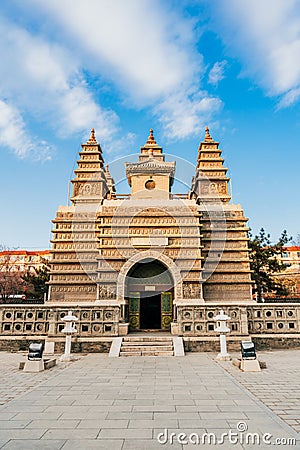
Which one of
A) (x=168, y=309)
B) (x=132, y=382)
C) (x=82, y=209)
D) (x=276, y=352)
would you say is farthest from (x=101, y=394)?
(x=82, y=209)

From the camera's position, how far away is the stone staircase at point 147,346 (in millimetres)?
12609

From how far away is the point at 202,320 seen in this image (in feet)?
46.0

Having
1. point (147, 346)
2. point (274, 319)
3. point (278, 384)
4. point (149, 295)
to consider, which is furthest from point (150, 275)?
point (278, 384)

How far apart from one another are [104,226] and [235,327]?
29.0ft

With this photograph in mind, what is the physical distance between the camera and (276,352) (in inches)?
526

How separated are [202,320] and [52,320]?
6.19 metres

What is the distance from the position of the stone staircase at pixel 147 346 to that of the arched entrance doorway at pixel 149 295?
402 cm

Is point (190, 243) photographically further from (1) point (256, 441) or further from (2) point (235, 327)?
(1) point (256, 441)

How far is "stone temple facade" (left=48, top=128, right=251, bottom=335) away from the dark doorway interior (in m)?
0.05

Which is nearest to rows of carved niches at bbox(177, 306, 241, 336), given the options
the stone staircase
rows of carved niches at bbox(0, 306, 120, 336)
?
the stone staircase

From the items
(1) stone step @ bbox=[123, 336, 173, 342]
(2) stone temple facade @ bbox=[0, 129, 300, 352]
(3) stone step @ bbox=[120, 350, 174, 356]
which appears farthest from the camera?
(2) stone temple facade @ bbox=[0, 129, 300, 352]

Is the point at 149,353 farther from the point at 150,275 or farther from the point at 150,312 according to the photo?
the point at 150,275

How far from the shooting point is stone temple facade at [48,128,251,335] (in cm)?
1766

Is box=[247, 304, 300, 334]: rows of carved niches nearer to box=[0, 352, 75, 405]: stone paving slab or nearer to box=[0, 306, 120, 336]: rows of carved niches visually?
box=[0, 306, 120, 336]: rows of carved niches
